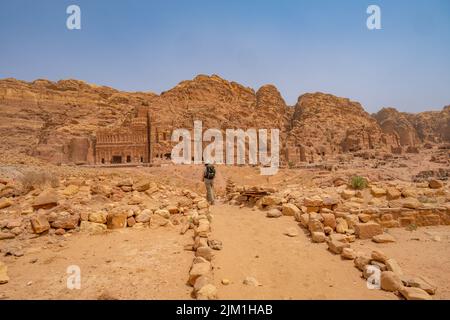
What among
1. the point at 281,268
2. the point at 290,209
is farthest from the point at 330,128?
the point at 281,268

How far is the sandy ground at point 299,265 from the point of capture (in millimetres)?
3557

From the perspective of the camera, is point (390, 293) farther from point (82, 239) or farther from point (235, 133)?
point (235, 133)

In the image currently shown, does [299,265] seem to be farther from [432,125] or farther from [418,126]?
[432,125]

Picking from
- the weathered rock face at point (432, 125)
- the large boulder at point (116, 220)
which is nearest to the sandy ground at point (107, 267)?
the large boulder at point (116, 220)

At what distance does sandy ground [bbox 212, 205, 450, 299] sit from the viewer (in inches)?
140

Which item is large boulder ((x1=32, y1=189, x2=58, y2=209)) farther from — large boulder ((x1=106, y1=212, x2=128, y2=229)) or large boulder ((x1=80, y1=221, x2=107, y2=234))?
large boulder ((x1=106, y1=212, x2=128, y2=229))

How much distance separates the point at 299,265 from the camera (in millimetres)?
4422

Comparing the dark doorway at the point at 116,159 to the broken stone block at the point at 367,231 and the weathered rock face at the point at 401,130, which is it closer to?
the broken stone block at the point at 367,231

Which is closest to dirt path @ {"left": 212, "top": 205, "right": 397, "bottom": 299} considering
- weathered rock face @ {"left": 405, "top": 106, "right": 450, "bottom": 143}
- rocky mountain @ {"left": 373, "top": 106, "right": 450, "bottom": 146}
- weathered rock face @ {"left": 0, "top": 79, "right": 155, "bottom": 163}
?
weathered rock face @ {"left": 0, "top": 79, "right": 155, "bottom": 163}

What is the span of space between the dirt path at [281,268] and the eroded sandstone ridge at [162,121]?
36597 mm

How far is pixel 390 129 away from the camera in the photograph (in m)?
70.0

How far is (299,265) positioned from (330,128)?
70650 millimetres

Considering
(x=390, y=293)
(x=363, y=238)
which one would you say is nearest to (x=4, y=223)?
(x=390, y=293)

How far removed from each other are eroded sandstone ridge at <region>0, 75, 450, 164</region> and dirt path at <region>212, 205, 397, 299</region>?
36.6 metres
